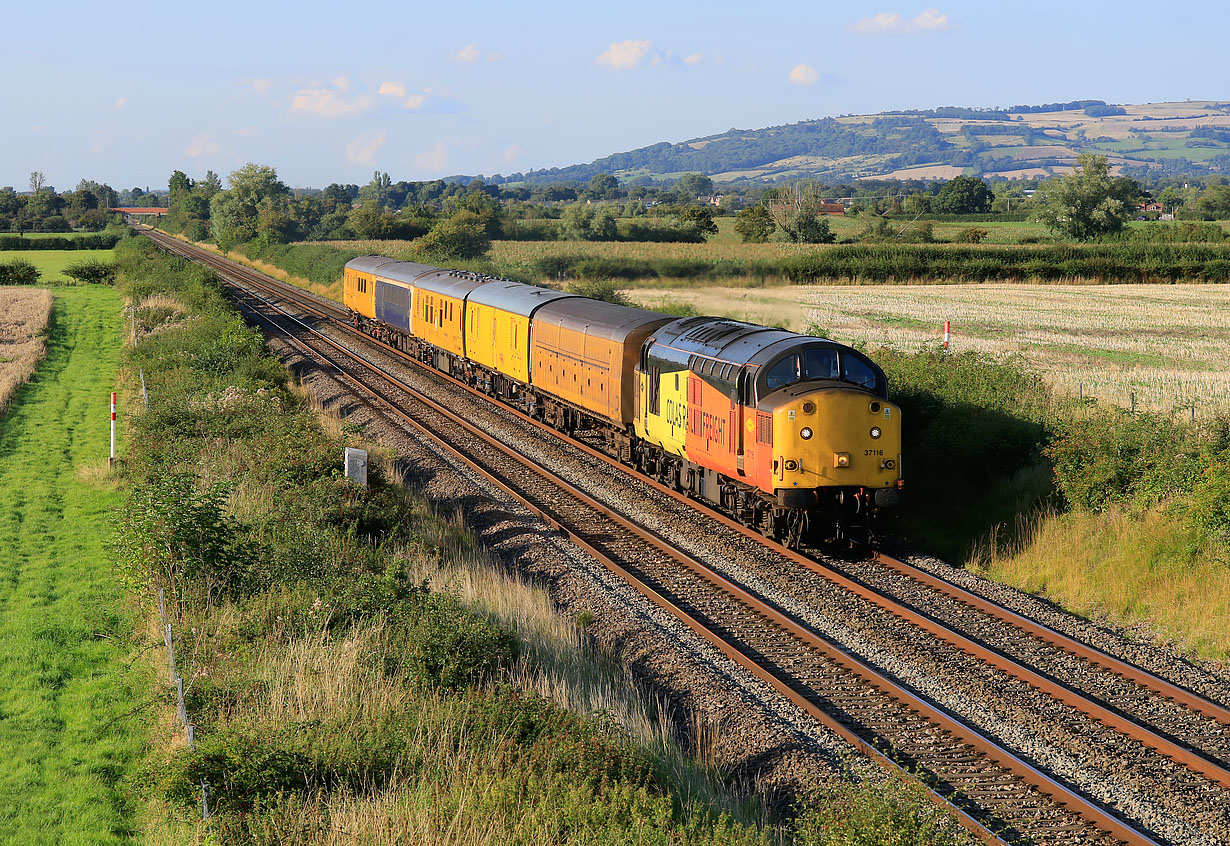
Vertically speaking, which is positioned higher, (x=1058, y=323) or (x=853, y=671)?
(x=1058, y=323)

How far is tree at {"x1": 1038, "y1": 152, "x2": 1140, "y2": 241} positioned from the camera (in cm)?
7581

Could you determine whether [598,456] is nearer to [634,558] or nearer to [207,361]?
[634,558]

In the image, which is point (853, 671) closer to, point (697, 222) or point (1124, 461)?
point (1124, 461)

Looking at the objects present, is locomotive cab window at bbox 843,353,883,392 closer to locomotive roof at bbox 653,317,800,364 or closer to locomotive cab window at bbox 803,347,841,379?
locomotive cab window at bbox 803,347,841,379

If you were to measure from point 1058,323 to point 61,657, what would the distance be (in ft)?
134

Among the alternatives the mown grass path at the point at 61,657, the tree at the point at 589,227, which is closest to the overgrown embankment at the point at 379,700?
the mown grass path at the point at 61,657

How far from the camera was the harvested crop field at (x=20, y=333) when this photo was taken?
3819 centimetres

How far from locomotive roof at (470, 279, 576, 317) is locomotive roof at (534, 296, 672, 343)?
92 cm

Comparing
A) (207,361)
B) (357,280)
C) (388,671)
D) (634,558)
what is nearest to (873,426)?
(634,558)

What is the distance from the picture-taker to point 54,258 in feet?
365

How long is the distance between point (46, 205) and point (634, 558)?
193652 millimetres

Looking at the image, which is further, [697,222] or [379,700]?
[697,222]

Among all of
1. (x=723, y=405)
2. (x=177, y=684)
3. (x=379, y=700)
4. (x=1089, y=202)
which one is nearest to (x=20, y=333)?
(x=723, y=405)

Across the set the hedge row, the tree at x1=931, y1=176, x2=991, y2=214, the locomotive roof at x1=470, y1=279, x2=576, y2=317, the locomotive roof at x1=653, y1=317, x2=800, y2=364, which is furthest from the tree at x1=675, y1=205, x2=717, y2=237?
the hedge row
